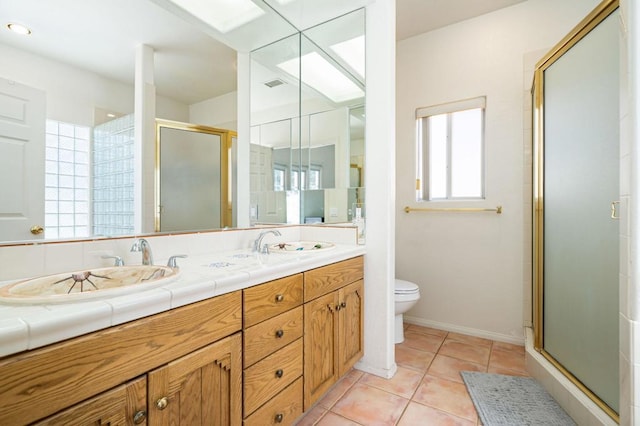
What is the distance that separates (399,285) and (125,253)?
1.81 metres

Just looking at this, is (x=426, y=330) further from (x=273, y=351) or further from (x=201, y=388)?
(x=201, y=388)

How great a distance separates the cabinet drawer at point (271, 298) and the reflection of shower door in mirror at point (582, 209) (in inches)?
53.7

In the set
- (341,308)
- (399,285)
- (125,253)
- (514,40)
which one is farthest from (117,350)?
(514,40)

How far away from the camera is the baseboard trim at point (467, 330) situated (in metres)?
2.31

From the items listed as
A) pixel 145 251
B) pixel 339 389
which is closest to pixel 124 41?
pixel 145 251

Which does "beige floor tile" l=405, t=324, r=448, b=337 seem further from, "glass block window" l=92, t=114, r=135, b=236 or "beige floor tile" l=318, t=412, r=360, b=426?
"glass block window" l=92, t=114, r=135, b=236

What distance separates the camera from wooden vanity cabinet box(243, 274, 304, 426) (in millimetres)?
1074

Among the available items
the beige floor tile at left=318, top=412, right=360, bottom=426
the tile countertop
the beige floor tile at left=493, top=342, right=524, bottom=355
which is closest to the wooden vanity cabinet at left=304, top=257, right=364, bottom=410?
the beige floor tile at left=318, top=412, right=360, bottom=426

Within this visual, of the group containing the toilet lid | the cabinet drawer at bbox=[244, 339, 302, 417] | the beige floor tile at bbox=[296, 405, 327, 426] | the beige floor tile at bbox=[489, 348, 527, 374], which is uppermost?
the toilet lid

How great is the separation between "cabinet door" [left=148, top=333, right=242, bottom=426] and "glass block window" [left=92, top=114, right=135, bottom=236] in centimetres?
67

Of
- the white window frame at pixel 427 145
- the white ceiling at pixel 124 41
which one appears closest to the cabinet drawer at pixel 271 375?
the white ceiling at pixel 124 41

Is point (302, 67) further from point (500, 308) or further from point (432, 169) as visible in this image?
point (500, 308)

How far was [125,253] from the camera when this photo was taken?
1230 mm

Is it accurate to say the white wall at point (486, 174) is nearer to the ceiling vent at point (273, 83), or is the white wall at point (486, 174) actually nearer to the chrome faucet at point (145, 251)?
the ceiling vent at point (273, 83)
